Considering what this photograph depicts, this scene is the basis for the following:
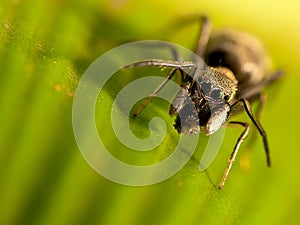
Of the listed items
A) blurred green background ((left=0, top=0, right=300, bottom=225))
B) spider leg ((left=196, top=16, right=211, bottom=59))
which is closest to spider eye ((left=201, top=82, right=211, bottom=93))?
blurred green background ((left=0, top=0, right=300, bottom=225))

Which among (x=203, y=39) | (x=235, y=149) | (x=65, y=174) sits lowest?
(x=65, y=174)

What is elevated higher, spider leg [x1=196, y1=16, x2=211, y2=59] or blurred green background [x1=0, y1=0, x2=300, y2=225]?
spider leg [x1=196, y1=16, x2=211, y2=59]

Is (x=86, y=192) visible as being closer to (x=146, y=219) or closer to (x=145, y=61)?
(x=146, y=219)

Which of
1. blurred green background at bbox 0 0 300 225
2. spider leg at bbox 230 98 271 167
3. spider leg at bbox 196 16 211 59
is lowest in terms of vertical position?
blurred green background at bbox 0 0 300 225

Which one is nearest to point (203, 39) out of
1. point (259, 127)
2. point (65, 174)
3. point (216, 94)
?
point (216, 94)

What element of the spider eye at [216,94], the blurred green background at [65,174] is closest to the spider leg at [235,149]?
Answer: the blurred green background at [65,174]

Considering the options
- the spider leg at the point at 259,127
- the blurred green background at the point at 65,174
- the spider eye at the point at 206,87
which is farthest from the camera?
the spider eye at the point at 206,87

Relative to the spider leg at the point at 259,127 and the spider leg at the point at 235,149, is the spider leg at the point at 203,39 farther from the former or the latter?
the spider leg at the point at 235,149

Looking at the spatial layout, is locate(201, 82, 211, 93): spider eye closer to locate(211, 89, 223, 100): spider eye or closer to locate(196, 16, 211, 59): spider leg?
locate(211, 89, 223, 100): spider eye

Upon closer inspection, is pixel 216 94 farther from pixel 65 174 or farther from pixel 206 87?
pixel 65 174
